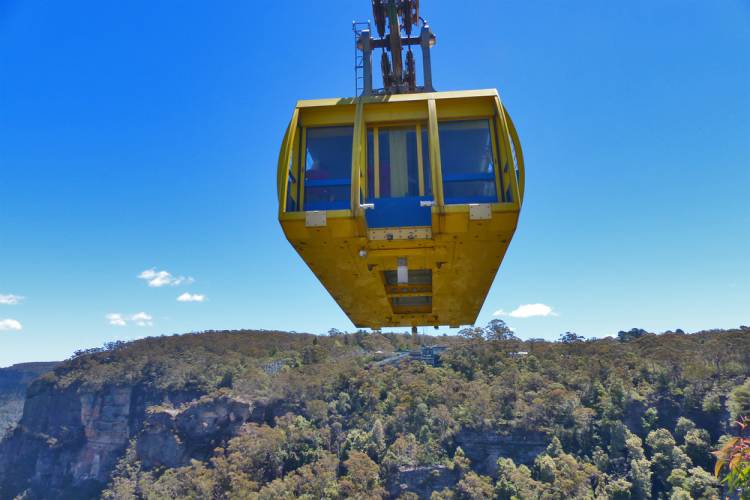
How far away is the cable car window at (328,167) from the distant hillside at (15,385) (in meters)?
157

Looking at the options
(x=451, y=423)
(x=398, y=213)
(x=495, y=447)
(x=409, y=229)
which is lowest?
(x=495, y=447)

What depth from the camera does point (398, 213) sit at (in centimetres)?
441

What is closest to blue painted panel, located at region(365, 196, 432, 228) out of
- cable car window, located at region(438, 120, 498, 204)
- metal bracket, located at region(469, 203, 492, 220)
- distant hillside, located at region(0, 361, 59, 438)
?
cable car window, located at region(438, 120, 498, 204)

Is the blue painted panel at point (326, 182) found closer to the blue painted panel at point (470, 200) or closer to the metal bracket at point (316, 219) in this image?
the metal bracket at point (316, 219)

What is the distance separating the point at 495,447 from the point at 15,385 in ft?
512

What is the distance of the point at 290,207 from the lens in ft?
14.4

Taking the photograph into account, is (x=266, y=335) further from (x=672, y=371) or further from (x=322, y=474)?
(x=672, y=371)

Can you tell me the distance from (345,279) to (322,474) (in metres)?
40.0

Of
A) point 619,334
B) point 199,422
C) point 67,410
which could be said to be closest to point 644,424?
point 619,334

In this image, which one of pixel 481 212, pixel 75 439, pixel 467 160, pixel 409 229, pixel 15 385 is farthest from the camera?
pixel 15 385

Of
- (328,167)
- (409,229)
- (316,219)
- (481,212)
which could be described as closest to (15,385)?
(328,167)

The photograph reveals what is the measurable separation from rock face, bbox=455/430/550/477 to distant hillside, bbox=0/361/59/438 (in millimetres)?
131877

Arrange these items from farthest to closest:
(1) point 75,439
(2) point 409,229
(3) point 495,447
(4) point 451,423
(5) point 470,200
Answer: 1. (1) point 75,439
2. (4) point 451,423
3. (3) point 495,447
4. (5) point 470,200
5. (2) point 409,229

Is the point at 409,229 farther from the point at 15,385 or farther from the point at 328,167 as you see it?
the point at 15,385
